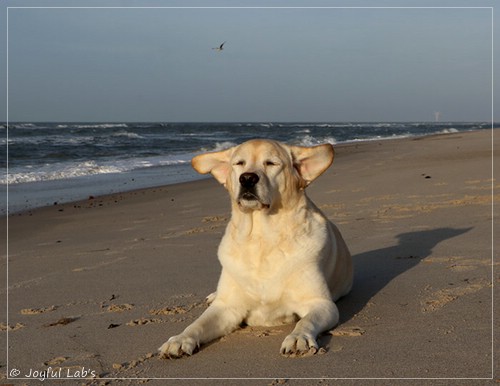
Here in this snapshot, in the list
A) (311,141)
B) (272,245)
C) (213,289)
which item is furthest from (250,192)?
(311,141)

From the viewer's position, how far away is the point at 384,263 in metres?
6.22

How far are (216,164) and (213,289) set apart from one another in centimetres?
128

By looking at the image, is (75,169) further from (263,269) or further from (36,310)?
(263,269)

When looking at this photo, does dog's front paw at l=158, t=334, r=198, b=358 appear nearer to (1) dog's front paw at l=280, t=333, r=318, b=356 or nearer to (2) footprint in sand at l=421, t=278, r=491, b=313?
(1) dog's front paw at l=280, t=333, r=318, b=356

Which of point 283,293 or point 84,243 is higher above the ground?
point 283,293

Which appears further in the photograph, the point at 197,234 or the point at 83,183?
the point at 83,183

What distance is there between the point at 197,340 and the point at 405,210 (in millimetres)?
5737

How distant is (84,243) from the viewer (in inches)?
336

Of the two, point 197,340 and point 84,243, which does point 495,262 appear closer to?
point 197,340

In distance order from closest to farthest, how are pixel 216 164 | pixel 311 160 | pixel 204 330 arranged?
1. pixel 204 330
2. pixel 311 160
3. pixel 216 164

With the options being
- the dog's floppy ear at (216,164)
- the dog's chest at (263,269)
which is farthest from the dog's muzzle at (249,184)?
the dog's floppy ear at (216,164)

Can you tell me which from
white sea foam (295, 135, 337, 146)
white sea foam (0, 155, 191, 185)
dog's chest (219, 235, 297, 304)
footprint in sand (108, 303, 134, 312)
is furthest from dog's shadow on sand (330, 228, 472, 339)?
white sea foam (295, 135, 337, 146)

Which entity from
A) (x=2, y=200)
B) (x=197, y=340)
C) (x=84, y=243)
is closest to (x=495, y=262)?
(x=197, y=340)

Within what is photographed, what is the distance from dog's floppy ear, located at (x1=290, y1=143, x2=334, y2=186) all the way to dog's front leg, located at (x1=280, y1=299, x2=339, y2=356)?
844 millimetres
